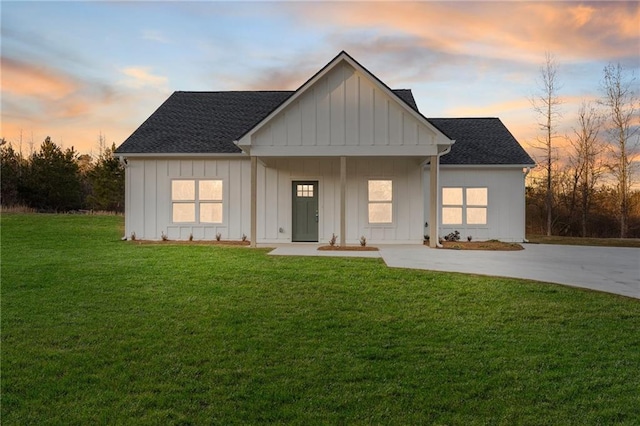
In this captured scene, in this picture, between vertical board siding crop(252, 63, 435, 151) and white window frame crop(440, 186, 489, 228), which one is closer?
vertical board siding crop(252, 63, 435, 151)

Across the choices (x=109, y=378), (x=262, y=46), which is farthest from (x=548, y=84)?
(x=109, y=378)

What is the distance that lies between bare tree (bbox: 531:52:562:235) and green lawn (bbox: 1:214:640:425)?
17125 millimetres

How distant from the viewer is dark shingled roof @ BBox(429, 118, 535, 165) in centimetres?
1700

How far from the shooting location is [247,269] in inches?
371

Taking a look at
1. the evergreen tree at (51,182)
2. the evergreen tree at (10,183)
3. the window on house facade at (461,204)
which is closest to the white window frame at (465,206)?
the window on house facade at (461,204)

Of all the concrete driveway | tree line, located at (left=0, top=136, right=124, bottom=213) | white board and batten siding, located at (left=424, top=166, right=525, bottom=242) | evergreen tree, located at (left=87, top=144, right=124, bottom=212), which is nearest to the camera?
the concrete driveway

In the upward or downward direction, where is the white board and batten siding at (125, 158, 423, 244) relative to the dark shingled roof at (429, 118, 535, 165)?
downward

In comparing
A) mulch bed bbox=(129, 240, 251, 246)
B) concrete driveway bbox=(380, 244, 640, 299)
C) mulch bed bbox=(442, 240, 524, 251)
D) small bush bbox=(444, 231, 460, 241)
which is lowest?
concrete driveway bbox=(380, 244, 640, 299)

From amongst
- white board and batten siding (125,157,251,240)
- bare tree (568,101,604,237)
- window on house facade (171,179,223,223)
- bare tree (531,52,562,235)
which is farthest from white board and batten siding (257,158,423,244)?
bare tree (568,101,604,237)

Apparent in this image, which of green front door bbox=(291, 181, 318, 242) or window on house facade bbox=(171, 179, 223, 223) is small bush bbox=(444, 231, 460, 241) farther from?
window on house facade bbox=(171, 179, 223, 223)

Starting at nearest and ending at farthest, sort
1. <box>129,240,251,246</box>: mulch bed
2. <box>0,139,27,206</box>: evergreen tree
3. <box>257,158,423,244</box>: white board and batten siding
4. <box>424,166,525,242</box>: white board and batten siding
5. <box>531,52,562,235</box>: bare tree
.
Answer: <box>129,240,251,246</box>: mulch bed, <box>257,158,423,244</box>: white board and batten siding, <box>424,166,525,242</box>: white board and batten siding, <box>531,52,562,235</box>: bare tree, <box>0,139,27,206</box>: evergreen tree

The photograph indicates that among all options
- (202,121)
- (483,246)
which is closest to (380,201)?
(483,246)

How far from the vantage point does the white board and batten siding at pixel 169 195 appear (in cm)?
1620

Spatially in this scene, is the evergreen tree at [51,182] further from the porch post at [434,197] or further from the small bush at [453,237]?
the porch post at [434,197]
